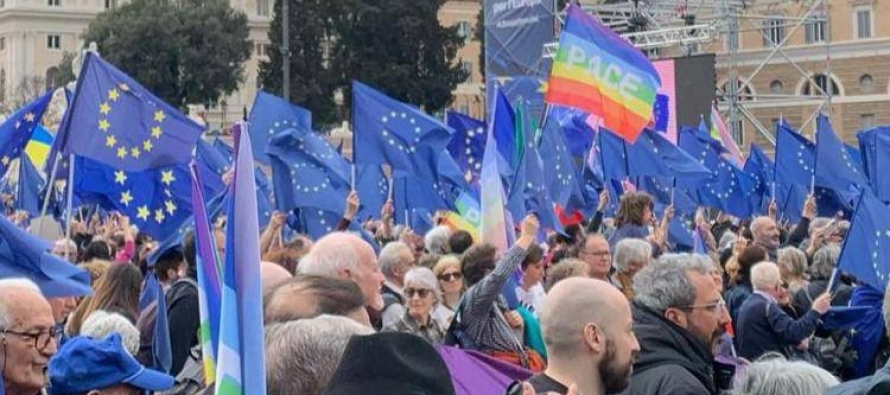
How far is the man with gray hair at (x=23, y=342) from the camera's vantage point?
4160 mm

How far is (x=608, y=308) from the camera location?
13.4 feet

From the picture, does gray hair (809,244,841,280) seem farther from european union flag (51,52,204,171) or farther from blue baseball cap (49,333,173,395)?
blue baseball cap (49,333,173,395)

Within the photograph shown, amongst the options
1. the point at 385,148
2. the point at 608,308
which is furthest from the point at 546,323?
the point at 385,148

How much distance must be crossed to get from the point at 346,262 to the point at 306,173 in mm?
7008

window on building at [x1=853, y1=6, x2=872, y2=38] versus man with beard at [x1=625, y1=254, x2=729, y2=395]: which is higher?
window on building at [x1=853, y1=6, x2=872, y2=38]

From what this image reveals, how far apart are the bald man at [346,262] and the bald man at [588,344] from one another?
1.45 meters

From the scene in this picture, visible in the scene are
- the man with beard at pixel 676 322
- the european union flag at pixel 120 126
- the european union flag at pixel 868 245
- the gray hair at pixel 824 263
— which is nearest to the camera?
the man with beard at pixel 676 322

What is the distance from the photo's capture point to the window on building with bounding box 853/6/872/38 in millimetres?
52875

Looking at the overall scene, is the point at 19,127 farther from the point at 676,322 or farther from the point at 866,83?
the point at 866,83

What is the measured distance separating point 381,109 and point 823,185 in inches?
173

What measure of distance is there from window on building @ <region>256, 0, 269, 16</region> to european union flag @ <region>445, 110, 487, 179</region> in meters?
69.6

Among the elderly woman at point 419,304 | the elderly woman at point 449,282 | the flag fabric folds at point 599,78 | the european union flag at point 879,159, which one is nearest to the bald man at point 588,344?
the elderly woman at point 419,304

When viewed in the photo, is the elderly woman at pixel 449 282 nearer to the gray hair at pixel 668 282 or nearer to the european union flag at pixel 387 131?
the gray hair at pixel 668 282

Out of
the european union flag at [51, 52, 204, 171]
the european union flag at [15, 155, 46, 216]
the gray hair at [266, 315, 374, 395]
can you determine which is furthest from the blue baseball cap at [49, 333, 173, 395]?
the european union flag at [15, 155, 46, 216]
